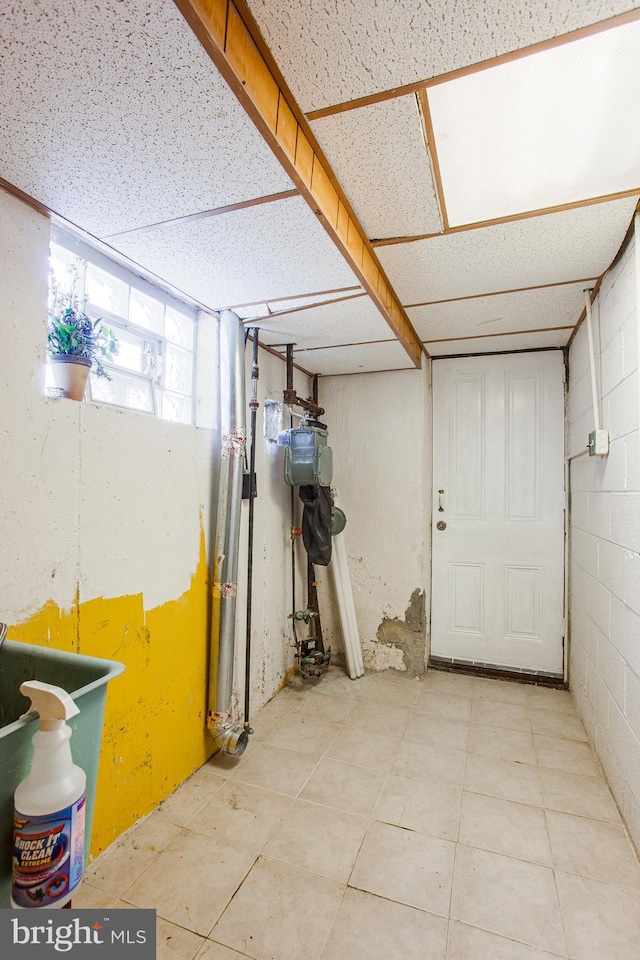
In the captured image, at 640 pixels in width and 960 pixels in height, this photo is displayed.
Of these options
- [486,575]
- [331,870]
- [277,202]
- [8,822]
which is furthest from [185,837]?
[486,575]

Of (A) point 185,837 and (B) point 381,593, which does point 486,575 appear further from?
(A) point 185,837

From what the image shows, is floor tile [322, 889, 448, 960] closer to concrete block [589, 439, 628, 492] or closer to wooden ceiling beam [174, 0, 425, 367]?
concrete block [589, 439, 628, 492]

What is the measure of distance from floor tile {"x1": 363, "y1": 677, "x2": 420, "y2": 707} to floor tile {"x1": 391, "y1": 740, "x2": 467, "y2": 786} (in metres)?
0.42

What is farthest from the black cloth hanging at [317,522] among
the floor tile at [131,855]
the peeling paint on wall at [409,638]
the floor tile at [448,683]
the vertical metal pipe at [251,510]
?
the floor tile at [131,855]

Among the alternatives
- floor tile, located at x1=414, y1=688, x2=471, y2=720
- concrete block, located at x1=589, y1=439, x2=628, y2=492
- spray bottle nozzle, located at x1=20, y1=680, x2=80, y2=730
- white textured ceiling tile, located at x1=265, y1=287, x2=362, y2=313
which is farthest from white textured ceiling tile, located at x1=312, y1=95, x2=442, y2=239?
floor tile, located at x1=414, y1=688, x2=471, y2=720

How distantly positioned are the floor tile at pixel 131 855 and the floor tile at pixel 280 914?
0.35 metres

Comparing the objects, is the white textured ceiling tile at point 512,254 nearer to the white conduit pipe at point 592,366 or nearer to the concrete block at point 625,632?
the white conduit pipe at point 592,366

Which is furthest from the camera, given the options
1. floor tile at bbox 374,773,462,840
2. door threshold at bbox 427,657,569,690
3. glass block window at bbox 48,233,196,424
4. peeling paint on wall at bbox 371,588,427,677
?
peeling paint on wall at bbox 371,588,427,677

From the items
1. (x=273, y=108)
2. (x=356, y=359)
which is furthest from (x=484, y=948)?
(x=356, y=359)

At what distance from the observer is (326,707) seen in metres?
2.57

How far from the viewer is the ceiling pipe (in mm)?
2008

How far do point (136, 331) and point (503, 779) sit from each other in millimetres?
2521

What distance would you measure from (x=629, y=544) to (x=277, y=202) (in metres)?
1.74

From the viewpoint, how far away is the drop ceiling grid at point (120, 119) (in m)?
0.78
